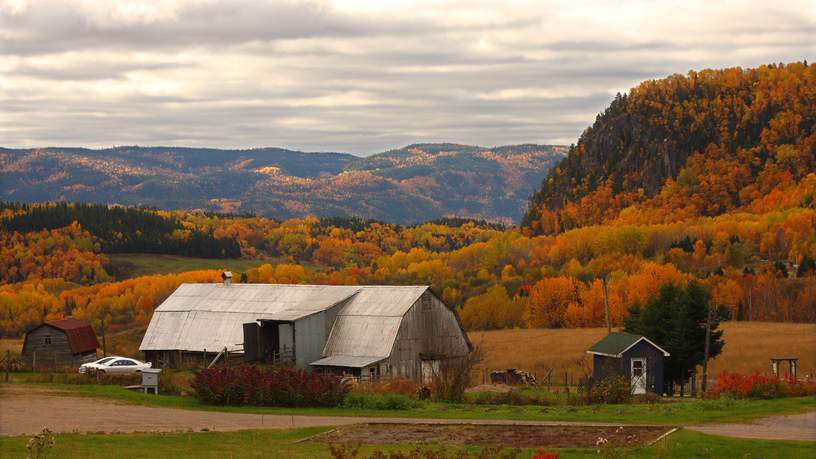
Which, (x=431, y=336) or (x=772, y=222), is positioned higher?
(x=772, y=222)

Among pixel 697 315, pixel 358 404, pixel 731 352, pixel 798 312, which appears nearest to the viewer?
pixel 358 404

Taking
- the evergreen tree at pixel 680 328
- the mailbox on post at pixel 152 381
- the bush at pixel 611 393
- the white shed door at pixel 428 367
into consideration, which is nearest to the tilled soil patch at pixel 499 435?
the bush at pixel 611 393

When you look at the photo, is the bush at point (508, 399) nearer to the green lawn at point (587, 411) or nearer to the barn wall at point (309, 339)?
the green lawn at point (587, 411)

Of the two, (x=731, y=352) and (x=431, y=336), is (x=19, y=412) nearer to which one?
(x=431, y=336)

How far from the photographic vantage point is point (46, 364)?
2778 inches

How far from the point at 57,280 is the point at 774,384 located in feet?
551

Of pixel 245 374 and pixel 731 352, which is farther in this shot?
pixel 731 352

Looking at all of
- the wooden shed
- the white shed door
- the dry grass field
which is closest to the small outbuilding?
the white shed door

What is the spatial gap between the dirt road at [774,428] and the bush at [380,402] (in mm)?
11605

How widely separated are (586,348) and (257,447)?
211 feet

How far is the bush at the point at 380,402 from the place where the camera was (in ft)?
135

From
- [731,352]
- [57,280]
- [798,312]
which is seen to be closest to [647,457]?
[731,352]

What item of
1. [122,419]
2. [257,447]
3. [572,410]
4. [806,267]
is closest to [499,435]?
[257,447]

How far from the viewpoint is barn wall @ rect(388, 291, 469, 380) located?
62.5 m
